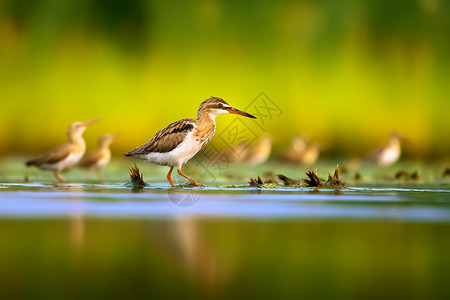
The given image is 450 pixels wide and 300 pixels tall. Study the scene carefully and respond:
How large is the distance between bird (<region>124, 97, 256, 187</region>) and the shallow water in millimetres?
1729

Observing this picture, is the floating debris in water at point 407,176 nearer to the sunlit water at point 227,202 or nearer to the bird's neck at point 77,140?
the sunlit water at point 227,202

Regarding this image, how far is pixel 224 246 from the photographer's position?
588 centimetres

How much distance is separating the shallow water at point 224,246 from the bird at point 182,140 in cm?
173

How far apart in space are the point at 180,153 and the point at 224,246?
5598 mm

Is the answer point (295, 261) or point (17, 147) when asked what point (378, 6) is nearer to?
point (17, 147)

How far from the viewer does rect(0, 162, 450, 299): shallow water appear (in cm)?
454

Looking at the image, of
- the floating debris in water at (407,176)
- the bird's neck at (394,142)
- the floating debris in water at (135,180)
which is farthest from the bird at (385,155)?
the floating debris in water at (135,180)

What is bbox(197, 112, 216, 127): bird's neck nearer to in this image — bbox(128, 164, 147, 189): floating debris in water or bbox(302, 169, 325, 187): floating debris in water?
bbox(128, 164, 147, 189): floating debris in water

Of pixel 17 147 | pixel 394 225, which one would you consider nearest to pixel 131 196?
pixel 394 225

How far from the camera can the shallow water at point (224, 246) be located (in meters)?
4.54

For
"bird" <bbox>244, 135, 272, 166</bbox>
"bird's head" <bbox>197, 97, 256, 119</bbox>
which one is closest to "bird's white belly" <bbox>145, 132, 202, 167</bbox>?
"bird's head" <bbox>197, 97, 256, 119</bbox>

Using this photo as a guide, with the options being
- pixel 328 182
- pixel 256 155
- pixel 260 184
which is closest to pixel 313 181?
pixel 328 182

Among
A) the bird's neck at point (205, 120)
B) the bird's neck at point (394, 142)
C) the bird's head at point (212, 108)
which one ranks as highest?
the bird's neck at point (394, 142)

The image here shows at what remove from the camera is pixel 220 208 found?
8.44 m
